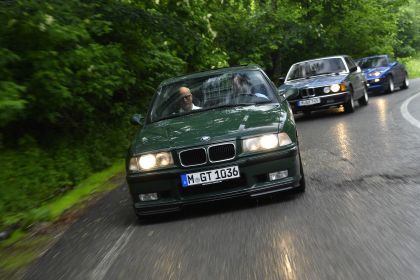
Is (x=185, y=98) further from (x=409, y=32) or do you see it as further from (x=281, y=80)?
(x=409, y=32)

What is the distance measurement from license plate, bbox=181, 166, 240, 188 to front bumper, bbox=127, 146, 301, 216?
40 millimetres

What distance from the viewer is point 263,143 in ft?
19.1

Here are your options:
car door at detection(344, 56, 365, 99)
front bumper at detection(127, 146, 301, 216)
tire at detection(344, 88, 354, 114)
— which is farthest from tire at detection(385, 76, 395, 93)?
front bumper at detection(127, 146, 301, 216)

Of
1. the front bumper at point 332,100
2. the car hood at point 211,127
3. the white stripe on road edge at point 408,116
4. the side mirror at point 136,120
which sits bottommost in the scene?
the white stripe on road edge at point 408,116

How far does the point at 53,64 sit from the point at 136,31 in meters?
4.27

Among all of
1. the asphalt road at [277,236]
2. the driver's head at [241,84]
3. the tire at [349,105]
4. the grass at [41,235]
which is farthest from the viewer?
the tire at [349,105]

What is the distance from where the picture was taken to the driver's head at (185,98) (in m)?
7.04

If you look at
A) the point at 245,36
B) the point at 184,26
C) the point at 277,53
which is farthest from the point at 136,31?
the point at 277,53

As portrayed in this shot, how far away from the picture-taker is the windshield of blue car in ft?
51.6

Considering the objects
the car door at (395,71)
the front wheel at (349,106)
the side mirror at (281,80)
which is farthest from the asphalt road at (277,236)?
the car door at (395,71)

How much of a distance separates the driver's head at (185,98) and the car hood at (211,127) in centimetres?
23

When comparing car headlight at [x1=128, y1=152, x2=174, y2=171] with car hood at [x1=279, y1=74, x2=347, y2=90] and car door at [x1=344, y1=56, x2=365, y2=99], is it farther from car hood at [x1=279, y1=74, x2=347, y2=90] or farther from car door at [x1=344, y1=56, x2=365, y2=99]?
car door at [x1=344, y1=56, x2=365, y2=99]

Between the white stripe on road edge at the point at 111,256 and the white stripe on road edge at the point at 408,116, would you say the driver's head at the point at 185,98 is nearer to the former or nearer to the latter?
the white stripe on road edge at the point at 111,256

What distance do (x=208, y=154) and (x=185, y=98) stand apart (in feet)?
5.05
